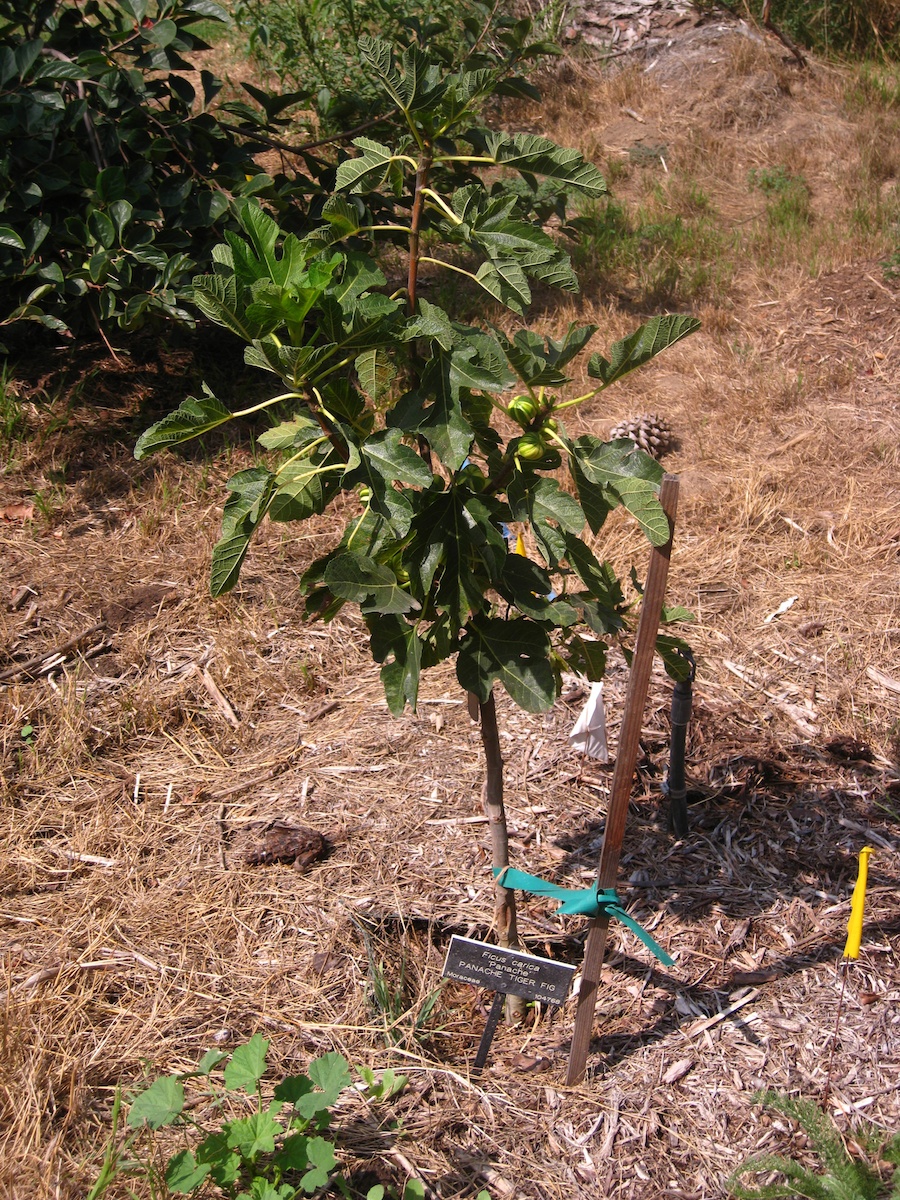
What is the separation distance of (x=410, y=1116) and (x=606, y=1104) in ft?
1.25

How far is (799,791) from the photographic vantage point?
2723 millimetres

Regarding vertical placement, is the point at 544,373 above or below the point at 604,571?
above

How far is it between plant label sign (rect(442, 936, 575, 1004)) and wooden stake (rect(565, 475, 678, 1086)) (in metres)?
0.07

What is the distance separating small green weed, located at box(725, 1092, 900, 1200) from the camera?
5.14 feet

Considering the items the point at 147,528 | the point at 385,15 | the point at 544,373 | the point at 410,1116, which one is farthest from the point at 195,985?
the point at 385,15

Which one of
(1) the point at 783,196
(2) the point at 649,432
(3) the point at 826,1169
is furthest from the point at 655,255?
(3) the point at 826,1169

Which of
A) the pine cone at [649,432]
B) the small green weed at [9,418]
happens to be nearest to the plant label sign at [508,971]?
the pine cone at [649,432]

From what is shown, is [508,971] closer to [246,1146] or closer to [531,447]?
[246,1146]

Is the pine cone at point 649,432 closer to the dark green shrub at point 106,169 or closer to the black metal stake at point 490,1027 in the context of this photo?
the dark green shrub at point 106,169

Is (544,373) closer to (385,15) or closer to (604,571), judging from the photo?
(604,571)

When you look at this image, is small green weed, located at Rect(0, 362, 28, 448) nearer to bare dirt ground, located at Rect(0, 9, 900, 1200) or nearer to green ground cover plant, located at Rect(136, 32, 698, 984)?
bare dirt ground, located at Rect(0, 9, 900, 1200)

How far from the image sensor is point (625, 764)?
1.87 metres

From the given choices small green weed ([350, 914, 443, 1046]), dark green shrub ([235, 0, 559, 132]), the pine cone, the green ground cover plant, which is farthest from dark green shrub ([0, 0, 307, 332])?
small green weed ([350, 914, 443, 1046])

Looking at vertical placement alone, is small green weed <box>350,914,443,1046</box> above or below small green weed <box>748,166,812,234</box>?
below
